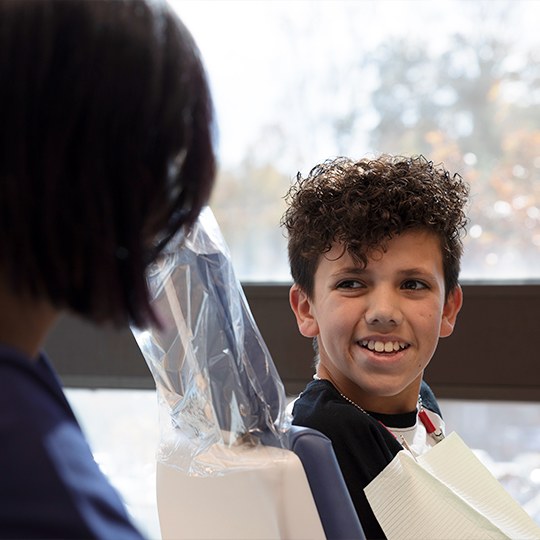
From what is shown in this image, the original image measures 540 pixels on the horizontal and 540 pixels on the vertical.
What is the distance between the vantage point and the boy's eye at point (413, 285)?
1441 mm

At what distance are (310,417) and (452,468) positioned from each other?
0.70ft

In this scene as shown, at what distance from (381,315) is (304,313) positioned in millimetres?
191

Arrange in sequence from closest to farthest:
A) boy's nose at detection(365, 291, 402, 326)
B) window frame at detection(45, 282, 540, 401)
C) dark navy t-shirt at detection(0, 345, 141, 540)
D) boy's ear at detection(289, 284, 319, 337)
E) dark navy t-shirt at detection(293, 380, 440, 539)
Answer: dark navy t-shirt at detection(0, 345, 141, 540) → dark navy t-shirt at detection(293, 380, 440, 539) → boy's nose at detection(365, 291, 402, 326) → boy's ear at detection(289, 284, 319, 337) → window frame at detection(45, 282, 540, 401)

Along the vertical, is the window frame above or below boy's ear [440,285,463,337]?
below

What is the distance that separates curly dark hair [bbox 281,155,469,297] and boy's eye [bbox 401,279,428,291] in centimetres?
8

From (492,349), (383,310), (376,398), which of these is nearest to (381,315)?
(383,310)

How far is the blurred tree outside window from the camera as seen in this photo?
2301 millimetres

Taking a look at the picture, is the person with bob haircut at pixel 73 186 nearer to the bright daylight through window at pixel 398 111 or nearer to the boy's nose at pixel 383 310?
the boy's nose at pixel 383 310

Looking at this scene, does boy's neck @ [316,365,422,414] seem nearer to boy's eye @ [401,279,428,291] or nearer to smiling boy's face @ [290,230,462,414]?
smiling boy's face @ [290,230,462,414]

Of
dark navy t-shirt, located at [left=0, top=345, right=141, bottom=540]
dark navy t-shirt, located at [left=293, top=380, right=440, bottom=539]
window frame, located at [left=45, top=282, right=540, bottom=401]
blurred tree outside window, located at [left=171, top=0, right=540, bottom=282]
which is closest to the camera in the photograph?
dark navy t-shirt, located at [left=0, top=345, right=141, bottom=540]

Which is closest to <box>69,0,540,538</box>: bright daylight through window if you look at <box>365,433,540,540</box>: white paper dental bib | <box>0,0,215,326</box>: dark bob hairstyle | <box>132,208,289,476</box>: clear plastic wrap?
<box>365,433,540,540</box>: white paper dental bib

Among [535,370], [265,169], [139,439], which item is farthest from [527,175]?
[139,439]

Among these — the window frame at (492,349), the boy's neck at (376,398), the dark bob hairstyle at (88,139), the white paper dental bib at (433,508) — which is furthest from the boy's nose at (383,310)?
the window frame at (492,349)

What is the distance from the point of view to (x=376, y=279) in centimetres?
141
